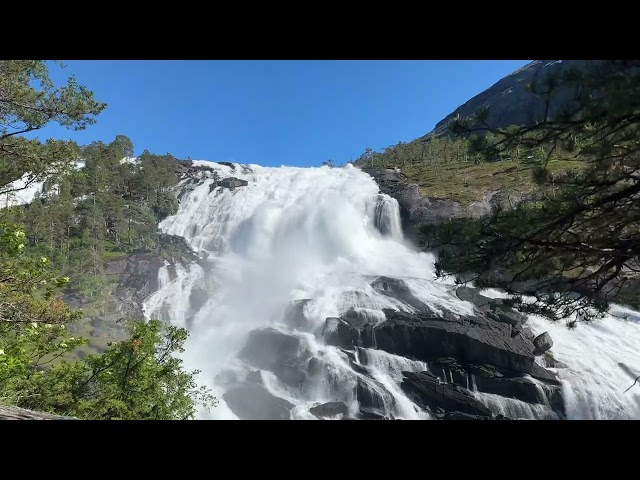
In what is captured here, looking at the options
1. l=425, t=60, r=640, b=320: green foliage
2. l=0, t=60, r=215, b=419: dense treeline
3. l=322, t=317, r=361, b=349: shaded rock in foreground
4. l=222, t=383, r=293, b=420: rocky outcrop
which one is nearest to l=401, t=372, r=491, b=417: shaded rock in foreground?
l=322, t=317, r=361, b=349: shaded rock in foreground

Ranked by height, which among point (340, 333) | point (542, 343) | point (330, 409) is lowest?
point (330, 409)

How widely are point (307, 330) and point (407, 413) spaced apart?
859 centimetres

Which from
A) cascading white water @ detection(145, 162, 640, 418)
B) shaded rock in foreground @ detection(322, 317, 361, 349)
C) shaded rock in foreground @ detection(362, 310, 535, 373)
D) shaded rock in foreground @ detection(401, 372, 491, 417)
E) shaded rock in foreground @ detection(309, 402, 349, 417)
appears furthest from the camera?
shaded rock in foreground @ detection(322, 317, 361, 349)

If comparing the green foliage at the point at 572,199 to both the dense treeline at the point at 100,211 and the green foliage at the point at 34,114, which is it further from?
the dense treeline at the point at 100,211

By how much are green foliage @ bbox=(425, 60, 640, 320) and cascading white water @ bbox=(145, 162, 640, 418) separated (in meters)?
13.5

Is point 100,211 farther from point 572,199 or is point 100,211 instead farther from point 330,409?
point 572,199

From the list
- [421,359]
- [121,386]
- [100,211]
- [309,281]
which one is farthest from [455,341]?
[100,211]

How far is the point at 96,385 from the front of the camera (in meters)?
10.7

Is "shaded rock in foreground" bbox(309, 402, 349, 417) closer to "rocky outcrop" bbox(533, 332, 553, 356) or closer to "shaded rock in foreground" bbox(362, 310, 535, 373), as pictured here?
"shaded rock in foreground" bbox(362, 310, 535, 373)

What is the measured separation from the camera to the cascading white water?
19.6 m

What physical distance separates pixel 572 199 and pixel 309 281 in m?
28.2

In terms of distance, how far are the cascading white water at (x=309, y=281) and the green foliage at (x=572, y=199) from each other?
44.4 ft

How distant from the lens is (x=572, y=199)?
18.3 ft
